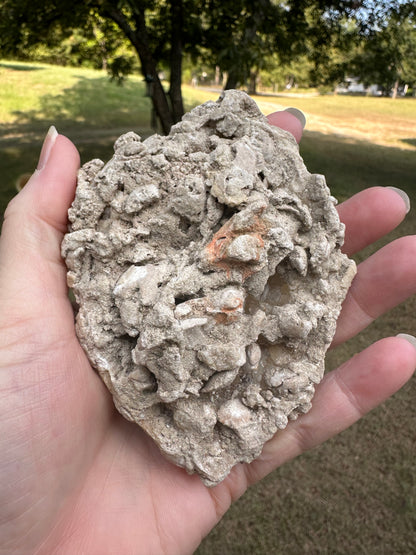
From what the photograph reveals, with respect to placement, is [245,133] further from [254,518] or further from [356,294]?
Answer: [254,518]

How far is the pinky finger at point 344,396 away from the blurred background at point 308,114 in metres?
0.81

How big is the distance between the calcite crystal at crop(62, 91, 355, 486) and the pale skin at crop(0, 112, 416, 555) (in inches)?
5.0

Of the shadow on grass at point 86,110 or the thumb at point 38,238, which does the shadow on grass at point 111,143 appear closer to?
the shadow on grass at point 86,110

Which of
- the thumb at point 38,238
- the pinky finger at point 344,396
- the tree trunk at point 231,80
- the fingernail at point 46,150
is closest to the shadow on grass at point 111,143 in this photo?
the tree trunk at point 231,80

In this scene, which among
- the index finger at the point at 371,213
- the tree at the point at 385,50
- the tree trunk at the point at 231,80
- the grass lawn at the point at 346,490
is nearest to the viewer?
the index finger at the point at 371,213

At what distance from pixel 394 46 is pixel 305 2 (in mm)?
1556

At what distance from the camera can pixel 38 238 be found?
199cm

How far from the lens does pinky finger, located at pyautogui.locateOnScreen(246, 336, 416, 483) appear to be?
86.7 inches

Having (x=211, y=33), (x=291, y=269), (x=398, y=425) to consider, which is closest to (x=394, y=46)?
(x=211, y=33)

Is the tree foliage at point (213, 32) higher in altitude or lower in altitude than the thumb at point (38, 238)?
higher

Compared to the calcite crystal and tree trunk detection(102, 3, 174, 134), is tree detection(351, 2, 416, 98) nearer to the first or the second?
tree trunk detection(102, 3, 174, 134)

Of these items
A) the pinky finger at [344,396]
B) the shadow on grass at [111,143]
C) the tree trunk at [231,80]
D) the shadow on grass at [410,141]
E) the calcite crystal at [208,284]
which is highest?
the tree trunk at [231,80]

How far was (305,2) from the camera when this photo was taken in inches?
251

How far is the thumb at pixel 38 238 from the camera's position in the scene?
187 cm
